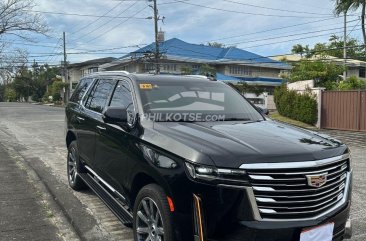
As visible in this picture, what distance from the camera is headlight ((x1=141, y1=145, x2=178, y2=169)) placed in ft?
11.1

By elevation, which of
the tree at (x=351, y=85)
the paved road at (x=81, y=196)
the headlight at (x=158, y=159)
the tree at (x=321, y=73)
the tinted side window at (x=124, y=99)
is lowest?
A: the paved road at (x=81, y=196)

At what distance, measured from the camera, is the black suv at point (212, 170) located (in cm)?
303

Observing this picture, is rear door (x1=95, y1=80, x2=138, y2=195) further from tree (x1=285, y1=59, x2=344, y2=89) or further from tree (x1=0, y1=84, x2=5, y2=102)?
tree (x1=0, y1=84, x2=5, y2=102)

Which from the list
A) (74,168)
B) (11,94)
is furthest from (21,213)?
(11,94)

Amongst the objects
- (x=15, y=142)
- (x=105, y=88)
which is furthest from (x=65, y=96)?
(x=105, y=88)

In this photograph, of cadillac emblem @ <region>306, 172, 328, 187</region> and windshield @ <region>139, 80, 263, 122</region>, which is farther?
windshield @ <region>139, 80, 263, 122</region>

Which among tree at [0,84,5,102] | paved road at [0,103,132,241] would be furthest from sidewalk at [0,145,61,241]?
tree at [0,84,5,102]

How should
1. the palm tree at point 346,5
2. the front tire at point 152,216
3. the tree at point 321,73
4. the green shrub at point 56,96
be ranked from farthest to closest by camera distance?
the green shrub at point 56,96, the palm tree at point 346,5, the tree at point 321,73, the front tire at point 152,216

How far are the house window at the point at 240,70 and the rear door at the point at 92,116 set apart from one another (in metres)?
49.5

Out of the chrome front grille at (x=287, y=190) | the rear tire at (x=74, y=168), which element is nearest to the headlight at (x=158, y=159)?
the chrome front grille at (x=287, y=190)

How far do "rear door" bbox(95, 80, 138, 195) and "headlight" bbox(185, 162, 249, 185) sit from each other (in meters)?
1.07

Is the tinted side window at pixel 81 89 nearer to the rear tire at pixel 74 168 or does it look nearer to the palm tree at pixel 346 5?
the rear tire at pixel 74 168

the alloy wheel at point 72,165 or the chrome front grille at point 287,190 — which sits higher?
the chrome front grille at point 287,190

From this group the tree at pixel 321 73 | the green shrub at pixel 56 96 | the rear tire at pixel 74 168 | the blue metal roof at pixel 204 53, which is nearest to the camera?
the rear tire at pixel 74 168
